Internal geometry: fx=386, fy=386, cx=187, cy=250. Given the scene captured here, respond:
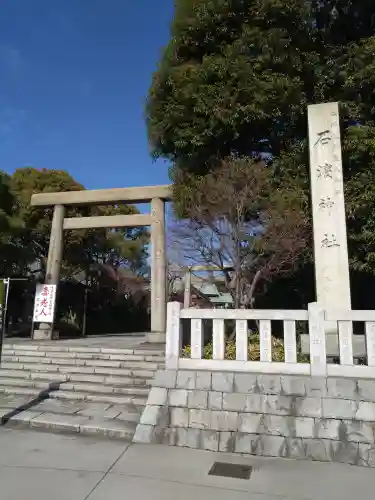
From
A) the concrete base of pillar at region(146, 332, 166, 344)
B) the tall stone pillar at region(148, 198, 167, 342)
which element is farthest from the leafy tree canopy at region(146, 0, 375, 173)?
the concrete base of pillar at region(146, 332, 166, 344)

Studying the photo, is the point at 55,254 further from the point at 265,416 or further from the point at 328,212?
the point at 265,416

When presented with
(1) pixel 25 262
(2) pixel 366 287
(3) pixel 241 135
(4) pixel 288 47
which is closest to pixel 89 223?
(1) pixel 25 262

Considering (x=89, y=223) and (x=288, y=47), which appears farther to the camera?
(x=89, y=223)

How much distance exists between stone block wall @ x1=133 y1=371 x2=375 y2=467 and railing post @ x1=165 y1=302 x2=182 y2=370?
258 mm

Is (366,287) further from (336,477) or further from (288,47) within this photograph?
(336,477)

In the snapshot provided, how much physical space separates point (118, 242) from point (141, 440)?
63.6ft

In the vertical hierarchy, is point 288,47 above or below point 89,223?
above

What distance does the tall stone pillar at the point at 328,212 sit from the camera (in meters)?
7.37

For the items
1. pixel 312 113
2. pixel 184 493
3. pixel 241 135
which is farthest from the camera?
pixel 241 135

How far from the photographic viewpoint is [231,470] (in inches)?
172

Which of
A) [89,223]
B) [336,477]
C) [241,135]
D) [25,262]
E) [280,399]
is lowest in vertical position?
[336,477]

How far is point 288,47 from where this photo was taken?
36.9ft

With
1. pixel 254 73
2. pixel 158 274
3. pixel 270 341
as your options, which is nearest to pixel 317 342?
pixel 270 341

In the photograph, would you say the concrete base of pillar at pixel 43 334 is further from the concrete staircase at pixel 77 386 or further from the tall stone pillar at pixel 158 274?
the tall stone pillar at pixel 158 274
